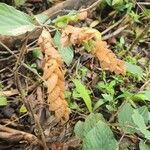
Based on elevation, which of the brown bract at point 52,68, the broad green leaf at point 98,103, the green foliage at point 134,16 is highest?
the brown bract at point 52,68

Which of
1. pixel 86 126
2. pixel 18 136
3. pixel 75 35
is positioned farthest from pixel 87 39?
pixel 18 136

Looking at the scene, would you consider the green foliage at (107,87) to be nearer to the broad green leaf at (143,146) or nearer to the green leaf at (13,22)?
the broad green leaf at (143,146)

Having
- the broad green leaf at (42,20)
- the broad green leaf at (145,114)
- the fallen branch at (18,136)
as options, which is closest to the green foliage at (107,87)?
the broad green leaf at (145,114)

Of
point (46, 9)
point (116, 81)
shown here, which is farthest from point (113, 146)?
point (46, 9)

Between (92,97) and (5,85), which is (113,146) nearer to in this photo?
(92,97)

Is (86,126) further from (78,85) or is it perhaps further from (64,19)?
(64,19)

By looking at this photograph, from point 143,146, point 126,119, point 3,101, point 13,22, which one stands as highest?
point 13,22

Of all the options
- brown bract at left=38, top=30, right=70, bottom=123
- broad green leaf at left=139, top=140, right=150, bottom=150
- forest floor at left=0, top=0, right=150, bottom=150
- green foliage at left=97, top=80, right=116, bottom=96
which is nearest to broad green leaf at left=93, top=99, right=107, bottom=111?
forest floor at left=0, top=0, right=150, bottom=150
